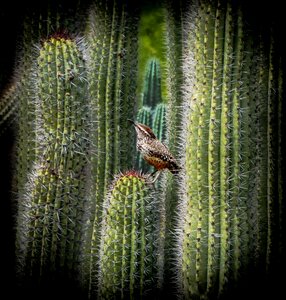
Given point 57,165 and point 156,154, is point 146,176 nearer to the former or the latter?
point 156,154

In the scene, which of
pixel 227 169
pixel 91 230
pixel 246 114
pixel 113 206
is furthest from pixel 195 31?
pixel 91 230

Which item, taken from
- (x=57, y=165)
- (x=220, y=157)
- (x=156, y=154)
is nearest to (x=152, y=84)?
(x=156, y=154)

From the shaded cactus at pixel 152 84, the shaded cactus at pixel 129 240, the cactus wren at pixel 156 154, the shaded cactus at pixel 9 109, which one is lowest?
the shaded cactus at pixel 129 240

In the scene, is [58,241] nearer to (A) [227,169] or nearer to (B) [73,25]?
(A) [227,169]

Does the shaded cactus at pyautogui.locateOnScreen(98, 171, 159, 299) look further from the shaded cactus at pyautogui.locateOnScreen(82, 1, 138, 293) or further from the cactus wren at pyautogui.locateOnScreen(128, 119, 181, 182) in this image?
the shaded cactus at pyautogui.locateOnScreen(82, 1, 138, 293)

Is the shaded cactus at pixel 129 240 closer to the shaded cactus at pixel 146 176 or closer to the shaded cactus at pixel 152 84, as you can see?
the shaded cactus at pixel 146 176

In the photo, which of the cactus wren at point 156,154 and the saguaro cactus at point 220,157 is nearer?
the saguaro cactus at point 220,157

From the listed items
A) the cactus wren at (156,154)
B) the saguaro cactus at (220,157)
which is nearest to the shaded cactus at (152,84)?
the cactus wren at (156,154)
